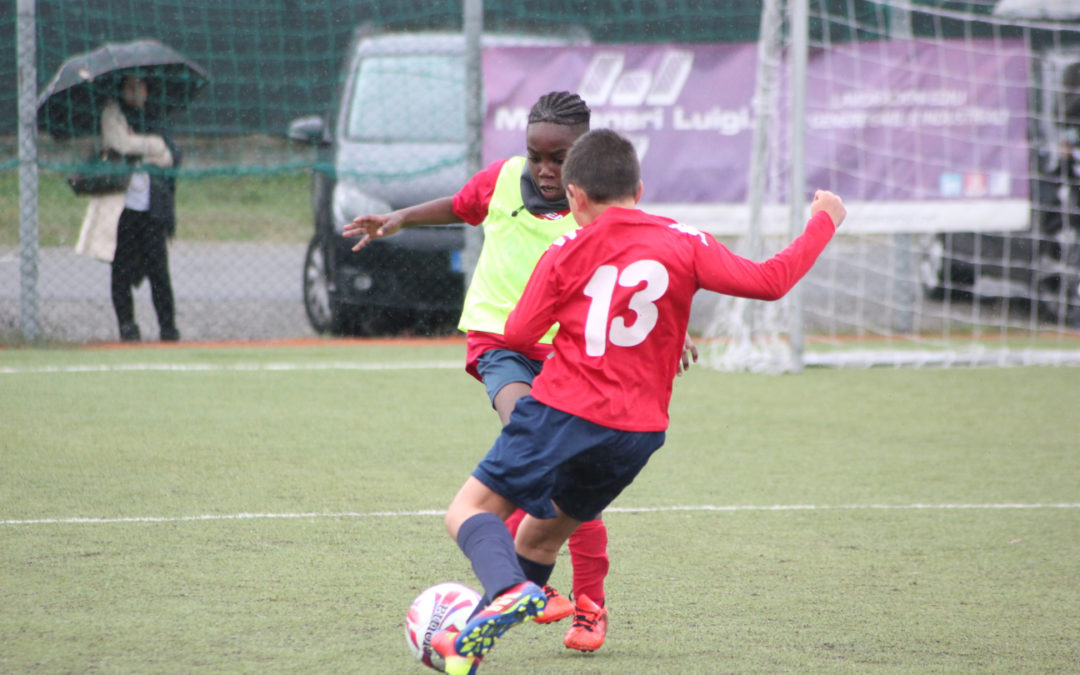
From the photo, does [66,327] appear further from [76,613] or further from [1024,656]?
[1024,656]

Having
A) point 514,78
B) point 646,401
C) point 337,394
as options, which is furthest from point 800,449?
point 514,78

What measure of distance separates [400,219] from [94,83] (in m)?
6.37

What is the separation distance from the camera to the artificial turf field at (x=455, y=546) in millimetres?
3412

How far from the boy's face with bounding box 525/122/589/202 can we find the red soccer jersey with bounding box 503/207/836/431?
22.7 inches

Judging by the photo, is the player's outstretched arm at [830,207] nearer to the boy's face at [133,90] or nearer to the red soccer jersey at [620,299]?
the red soccer jersey at [620,299]

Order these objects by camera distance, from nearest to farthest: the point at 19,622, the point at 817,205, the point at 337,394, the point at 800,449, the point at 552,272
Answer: the point at 552,272, the point at 817,205, the point at 19,622, the point at 800,449, the point at 337,394

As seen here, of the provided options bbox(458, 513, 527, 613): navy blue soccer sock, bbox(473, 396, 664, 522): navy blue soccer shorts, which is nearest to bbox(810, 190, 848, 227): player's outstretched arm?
bbox(473, 396, 664, 522): navy blue soccer shorts

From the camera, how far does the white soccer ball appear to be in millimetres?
3004

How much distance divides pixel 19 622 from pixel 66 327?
639 cm

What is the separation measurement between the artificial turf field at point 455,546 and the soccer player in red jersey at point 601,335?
54 centimetres

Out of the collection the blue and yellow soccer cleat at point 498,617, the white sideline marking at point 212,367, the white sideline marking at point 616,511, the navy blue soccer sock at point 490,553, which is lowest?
the white sideline marking at point 212,367

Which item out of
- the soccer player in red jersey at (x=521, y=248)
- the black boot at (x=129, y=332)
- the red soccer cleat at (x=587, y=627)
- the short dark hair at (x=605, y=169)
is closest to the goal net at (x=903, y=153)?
the black boot at (x=129, y=332)

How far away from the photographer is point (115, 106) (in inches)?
371

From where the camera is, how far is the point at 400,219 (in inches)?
152
